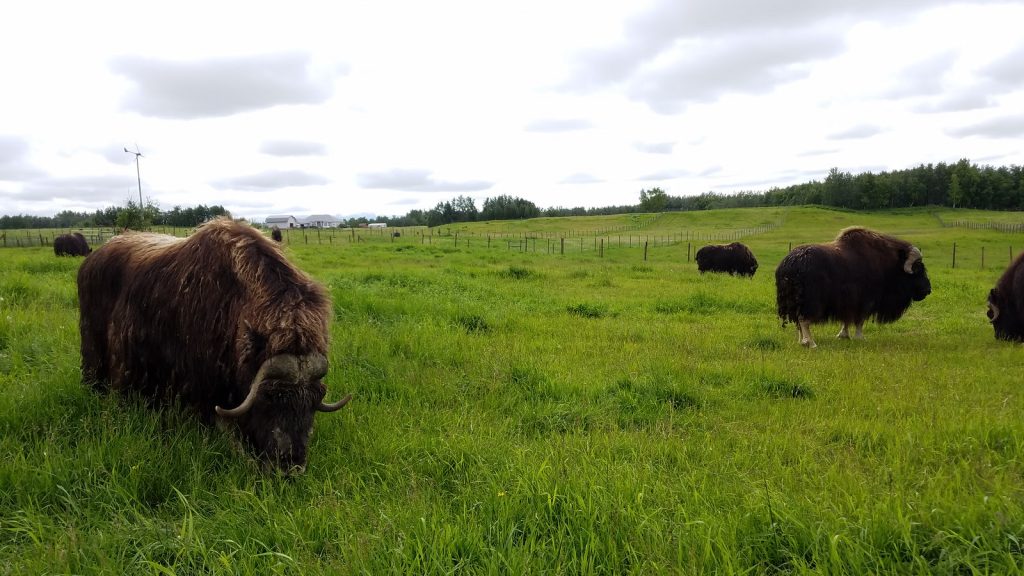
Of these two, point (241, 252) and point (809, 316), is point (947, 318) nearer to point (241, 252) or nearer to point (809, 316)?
point (809, 316)

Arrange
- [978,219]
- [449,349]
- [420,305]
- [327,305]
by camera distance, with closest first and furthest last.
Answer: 1. [327,305]
2. [449,349]
3. [420,305]
4. [978,219]

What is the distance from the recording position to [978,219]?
→ 68562mm

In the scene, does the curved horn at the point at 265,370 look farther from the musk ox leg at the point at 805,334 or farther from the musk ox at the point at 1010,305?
the musk ox at the point at 1010,305

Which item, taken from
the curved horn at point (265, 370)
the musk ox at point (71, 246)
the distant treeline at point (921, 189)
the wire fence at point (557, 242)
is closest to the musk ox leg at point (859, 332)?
the wire fence at point (557, 242)

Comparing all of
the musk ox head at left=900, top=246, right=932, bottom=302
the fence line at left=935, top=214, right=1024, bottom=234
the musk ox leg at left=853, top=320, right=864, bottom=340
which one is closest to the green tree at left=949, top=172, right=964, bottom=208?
the fence line at left=935, top=214, right=1024, bottom=234

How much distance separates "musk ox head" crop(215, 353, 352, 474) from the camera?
3.29m

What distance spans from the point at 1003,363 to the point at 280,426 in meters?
9.06

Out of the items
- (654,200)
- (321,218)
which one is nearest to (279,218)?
(321,218)

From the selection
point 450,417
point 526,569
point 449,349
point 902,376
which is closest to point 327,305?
point 450,417

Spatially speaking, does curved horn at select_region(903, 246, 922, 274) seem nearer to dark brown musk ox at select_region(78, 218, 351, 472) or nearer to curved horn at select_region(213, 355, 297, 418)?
dark brown musk ox at select_region(78, 218, 351, 472)

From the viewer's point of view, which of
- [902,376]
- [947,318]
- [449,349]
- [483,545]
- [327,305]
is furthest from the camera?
[947,318]

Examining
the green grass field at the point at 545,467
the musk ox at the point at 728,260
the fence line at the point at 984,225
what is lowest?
the green grass field at the point at 545,467

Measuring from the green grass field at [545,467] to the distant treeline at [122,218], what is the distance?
2457 mm

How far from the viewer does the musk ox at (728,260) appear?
22.5m
